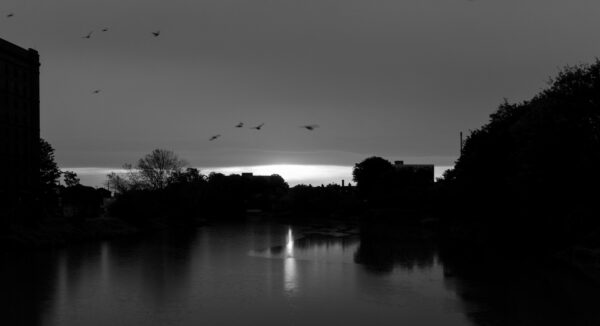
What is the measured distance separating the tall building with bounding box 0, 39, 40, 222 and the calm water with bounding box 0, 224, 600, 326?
28.0 meters

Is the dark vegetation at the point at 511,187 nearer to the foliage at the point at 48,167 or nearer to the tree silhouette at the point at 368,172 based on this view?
the foliage at the point at 48,167

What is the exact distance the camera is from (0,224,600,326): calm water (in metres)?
26.4

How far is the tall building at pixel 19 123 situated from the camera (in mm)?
78044

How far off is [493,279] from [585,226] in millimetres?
12382

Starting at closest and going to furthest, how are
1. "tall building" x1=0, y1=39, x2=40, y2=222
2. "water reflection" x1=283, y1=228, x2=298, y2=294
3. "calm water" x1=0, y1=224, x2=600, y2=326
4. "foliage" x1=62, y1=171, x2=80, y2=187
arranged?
"calm water" x1=0, y1=224, x2=600, y2=326
"water reflection" x1=283, y1=228, x2=298, y2=294
"tall building" x1=0, y1=39, x2=40, y2=222
"foliage" x1=62, y1=171, x2=80, y2=187

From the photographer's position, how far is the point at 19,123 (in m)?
82.4

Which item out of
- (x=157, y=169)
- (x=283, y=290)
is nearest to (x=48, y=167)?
(x=157, y=169)

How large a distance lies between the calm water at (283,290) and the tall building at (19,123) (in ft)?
91.9

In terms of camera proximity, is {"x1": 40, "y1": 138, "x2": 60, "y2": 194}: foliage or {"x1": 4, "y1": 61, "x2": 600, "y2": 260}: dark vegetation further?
{"x1": 40, "y1": 138, "x2": 60, "y2": 194}: foliage

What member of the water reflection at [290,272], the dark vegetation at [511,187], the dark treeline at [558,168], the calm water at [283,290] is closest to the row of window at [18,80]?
the dark vegetation at [511,187]

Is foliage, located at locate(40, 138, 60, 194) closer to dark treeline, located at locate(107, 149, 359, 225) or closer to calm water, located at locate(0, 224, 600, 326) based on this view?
dark treeline, located at locate(107, 149, 359, 225)

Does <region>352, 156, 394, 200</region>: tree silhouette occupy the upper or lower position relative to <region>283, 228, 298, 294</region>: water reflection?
upper

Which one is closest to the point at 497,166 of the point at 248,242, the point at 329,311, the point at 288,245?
the point at 288,245

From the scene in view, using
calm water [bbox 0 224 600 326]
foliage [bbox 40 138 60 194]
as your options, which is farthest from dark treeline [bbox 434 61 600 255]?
foliage [bbox 40 138 60 194]
